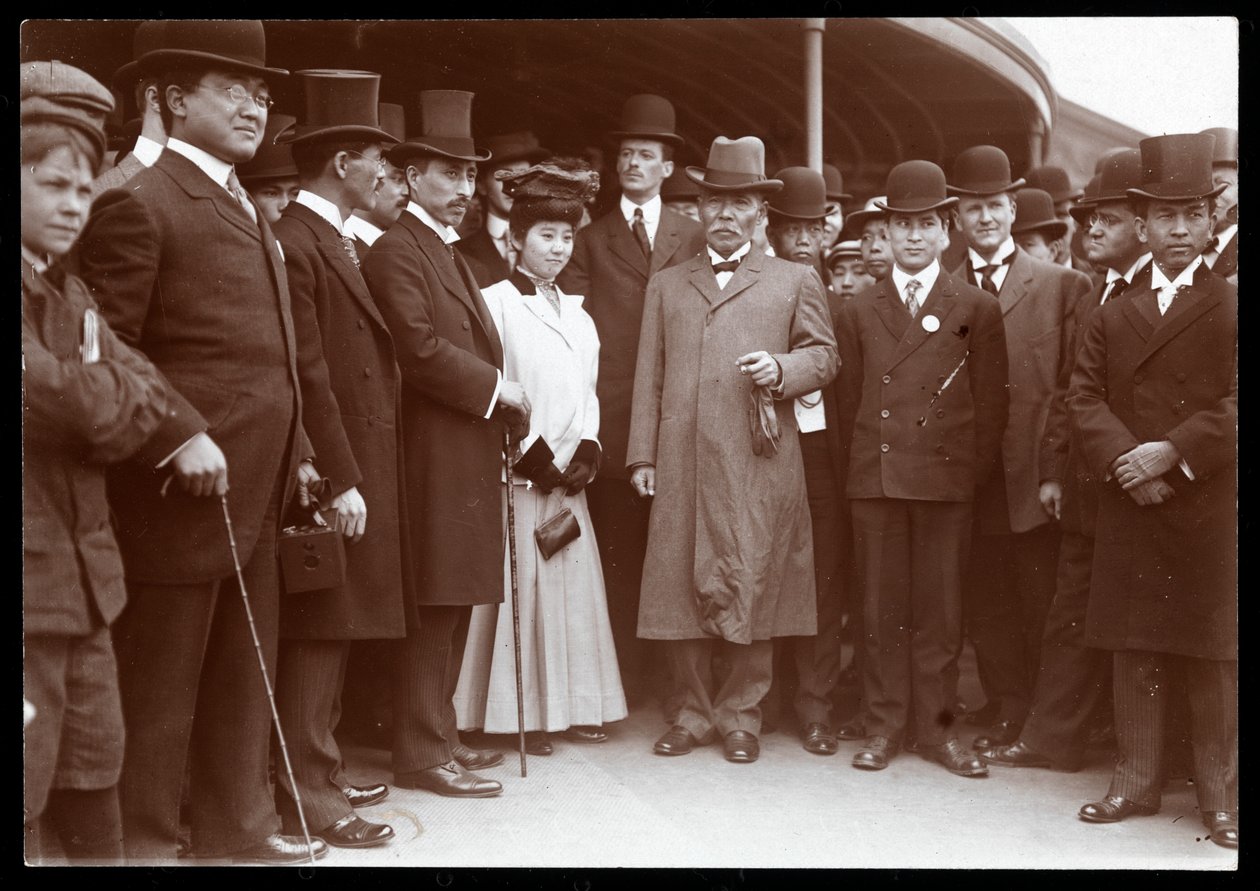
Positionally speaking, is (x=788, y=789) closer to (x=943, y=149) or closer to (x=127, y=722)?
(x=127, y=722)

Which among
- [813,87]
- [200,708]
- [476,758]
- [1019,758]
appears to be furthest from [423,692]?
[813,87]

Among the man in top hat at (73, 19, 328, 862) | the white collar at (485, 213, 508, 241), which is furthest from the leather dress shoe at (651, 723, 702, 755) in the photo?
the white collar at (485, 213, 508, 241)

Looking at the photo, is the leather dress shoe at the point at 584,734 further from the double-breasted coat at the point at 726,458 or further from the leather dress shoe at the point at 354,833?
the leather dress shoe at the point at 354,833

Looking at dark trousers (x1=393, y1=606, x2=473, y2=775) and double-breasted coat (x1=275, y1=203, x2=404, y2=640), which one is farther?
dark trousers (x1=393, y1=606, x2=473, y2=775)

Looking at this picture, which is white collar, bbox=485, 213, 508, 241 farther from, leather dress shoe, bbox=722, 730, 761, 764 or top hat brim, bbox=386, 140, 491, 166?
leather dress shoe, bbox=722, 730, 761, 764

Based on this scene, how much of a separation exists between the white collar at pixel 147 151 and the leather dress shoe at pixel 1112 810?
3517 mm

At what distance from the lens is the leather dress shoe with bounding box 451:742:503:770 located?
15.8ft

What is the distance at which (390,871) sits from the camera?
4.07 m

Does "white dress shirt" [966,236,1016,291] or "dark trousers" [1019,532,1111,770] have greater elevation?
"white dress shirt" [966,236,1016,291]

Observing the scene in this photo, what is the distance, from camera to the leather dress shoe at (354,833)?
408 centimetres

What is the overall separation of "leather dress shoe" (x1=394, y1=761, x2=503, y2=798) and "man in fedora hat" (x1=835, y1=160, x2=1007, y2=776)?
1.42 m

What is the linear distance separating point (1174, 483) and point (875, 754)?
56.3 inches

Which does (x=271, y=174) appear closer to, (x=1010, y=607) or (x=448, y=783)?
(x=448, y=783)

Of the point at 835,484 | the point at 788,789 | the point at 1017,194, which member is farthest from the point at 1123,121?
the point at 788,789
